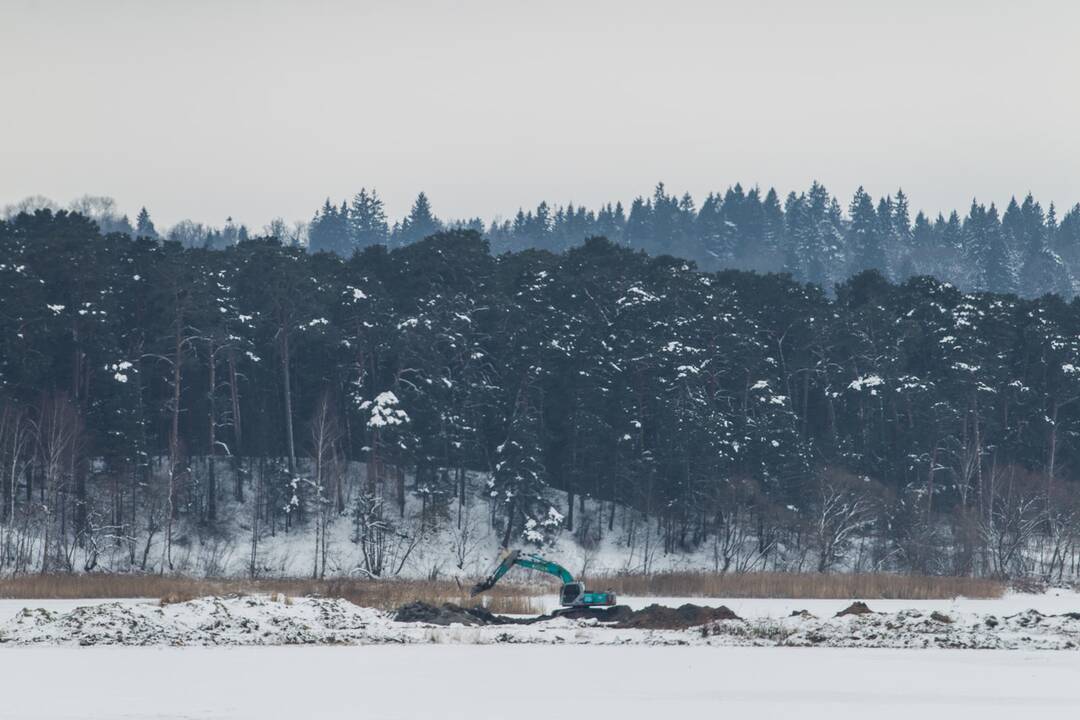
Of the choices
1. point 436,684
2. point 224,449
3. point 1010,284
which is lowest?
point 436,684

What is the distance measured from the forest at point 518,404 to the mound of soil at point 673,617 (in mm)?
30216

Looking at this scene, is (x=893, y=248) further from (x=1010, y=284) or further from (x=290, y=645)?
(x=290, y=645)

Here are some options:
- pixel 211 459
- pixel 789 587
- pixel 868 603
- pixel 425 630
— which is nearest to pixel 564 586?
pixel 425 630

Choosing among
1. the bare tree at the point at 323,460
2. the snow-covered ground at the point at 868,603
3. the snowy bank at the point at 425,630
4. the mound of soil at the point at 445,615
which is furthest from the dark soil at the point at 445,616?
the bare tree at the point at 323,460

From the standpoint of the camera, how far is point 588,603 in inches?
1614

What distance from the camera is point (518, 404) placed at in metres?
79.4

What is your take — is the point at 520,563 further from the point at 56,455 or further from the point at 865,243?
the point at 865,243

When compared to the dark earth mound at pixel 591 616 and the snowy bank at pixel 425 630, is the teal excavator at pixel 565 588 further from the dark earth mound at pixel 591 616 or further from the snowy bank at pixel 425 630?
the snowy bank at pixel 425 630

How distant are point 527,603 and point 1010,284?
129766 mm

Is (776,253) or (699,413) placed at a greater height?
(776,253)

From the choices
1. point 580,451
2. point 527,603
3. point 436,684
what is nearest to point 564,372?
point 580,451

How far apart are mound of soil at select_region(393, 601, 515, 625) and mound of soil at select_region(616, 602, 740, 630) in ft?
11.6

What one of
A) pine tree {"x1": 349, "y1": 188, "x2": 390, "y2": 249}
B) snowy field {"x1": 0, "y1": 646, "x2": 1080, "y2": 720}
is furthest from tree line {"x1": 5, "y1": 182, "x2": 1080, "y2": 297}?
snowy field {"x1": 0, "y1": 646, "x2": 1080, "y2": 720}

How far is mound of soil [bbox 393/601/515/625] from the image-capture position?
126ft
